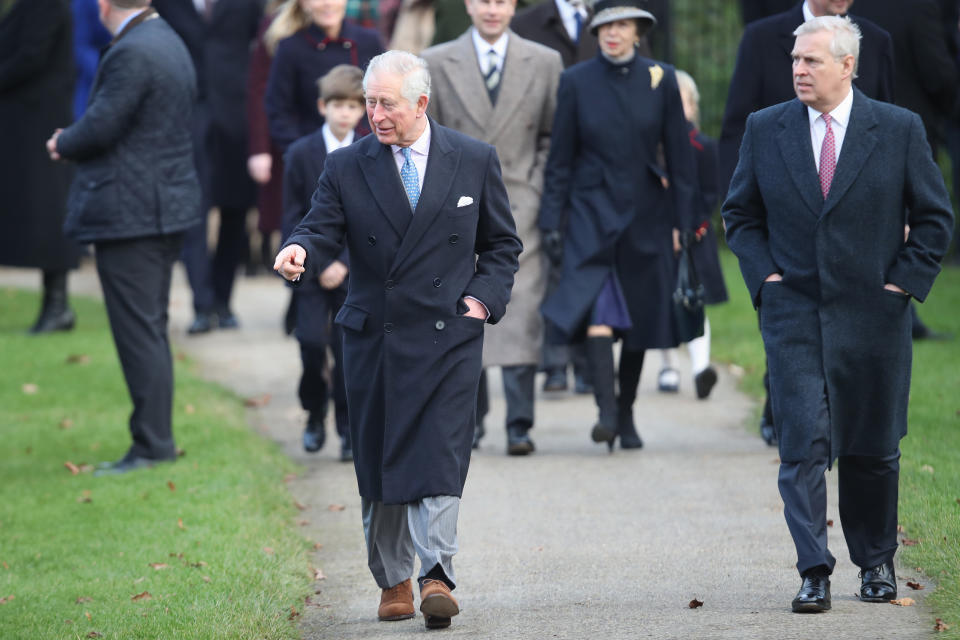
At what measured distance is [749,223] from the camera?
227 inches

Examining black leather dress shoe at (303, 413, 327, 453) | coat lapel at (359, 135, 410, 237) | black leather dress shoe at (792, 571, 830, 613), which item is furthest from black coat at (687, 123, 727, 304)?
black leather dress shoe at (792, 571, 830, 613)

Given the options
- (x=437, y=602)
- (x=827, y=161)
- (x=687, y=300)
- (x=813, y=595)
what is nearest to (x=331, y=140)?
(x=687, y=300)

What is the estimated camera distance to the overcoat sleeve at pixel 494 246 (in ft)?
18.8

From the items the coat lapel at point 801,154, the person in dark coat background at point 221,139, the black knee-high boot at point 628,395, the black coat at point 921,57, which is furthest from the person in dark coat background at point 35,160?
the coat lapel at point 801,154

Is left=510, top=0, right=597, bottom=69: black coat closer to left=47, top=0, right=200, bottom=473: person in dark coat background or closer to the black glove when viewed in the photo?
the black glove

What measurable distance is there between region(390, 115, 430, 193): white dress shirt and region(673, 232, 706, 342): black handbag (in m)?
2.96

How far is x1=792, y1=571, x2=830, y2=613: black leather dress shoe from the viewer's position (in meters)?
5.43

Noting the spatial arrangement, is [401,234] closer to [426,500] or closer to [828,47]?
[426,500]

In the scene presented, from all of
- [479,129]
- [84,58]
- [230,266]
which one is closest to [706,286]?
[479,129]

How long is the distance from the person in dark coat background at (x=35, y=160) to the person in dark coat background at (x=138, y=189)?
387 cm

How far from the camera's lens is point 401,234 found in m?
5.64

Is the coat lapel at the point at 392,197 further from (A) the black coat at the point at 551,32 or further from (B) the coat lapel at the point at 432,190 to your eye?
(A) the black coat at the point at 551,32

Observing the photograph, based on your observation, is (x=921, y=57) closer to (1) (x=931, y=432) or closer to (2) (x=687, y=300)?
(2) (x=687, y=300)

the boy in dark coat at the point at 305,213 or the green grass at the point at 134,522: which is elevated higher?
the boy in dark coat at the point at 305,213
